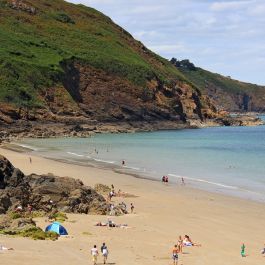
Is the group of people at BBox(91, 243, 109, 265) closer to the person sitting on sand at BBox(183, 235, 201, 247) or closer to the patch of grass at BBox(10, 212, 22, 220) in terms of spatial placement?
the person sitting on sand at BBox(183, 235, 201, 247)

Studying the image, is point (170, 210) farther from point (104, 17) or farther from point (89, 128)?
point (104, 17)

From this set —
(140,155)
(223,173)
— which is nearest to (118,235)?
(223,173)

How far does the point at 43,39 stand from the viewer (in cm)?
15412

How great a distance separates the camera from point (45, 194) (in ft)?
96.8

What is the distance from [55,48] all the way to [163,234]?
129 meters

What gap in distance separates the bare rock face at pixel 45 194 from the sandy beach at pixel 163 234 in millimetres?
1175

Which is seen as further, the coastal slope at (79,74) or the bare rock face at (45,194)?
the coastal slope at (79,74)

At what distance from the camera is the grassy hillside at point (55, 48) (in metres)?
130

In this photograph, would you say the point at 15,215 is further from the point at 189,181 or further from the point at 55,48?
Result: the point at 55,48

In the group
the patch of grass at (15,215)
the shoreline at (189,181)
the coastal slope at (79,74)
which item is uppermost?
the coastal slope at (79,74)

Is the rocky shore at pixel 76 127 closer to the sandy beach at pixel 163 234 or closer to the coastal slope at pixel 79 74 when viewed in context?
the coastal slope at pixel 79 74

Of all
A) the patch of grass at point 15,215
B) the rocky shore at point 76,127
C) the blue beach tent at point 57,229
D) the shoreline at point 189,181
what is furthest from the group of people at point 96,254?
the rocky shore at point 76,127

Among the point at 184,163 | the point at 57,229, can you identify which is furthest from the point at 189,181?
the point at 57,229

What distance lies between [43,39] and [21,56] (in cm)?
1787
